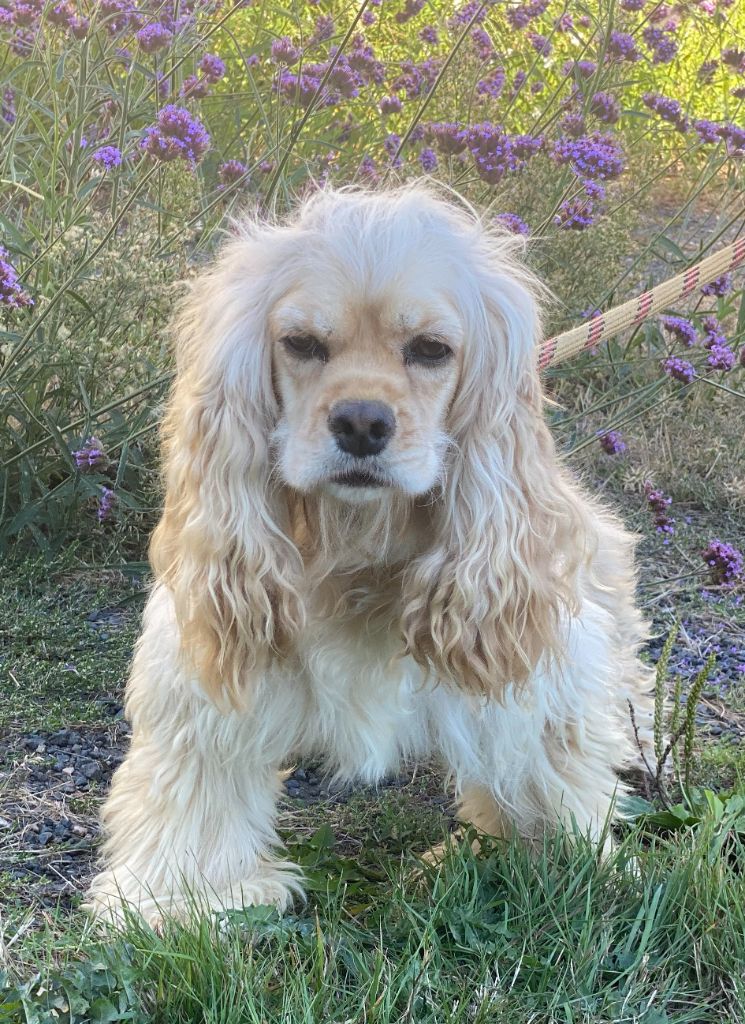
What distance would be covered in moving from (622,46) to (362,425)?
2.48 m

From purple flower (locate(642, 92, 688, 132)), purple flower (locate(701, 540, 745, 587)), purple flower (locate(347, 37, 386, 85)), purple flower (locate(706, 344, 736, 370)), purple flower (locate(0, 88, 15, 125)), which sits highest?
purple flower (locate(642, 92, 688, 132))

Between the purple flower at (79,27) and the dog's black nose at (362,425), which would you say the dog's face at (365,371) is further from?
the purple flower at (79,27)

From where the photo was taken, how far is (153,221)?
399 centimetres

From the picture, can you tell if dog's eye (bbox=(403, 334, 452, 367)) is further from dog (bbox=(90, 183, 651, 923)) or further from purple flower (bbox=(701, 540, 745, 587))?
purple flower (bbox=(701, 540, 745, 587))

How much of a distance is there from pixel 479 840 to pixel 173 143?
1.95 m

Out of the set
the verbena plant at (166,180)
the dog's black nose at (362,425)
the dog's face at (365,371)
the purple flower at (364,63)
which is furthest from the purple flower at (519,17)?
the dog's black nose at (362,425)

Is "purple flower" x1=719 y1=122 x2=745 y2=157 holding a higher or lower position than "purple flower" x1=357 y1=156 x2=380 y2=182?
higher

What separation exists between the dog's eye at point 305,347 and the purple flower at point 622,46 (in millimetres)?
2324

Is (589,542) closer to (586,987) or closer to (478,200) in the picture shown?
(586,987)

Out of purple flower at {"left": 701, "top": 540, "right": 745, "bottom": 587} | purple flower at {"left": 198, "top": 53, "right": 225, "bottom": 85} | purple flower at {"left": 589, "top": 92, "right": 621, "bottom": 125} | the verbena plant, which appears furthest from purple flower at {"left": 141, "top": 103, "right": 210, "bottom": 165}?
purple flower at {"left": 701, "top": 540, "right": 745, "bottom": 587}

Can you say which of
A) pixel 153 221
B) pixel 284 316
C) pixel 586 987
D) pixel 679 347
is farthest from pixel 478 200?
pixel 586 987

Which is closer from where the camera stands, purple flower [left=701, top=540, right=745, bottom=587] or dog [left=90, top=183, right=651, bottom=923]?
dog [left=90, top=183, right=651, bottom=923]

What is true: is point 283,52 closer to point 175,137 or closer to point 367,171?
point 175,137

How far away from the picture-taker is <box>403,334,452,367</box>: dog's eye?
6.86ft
